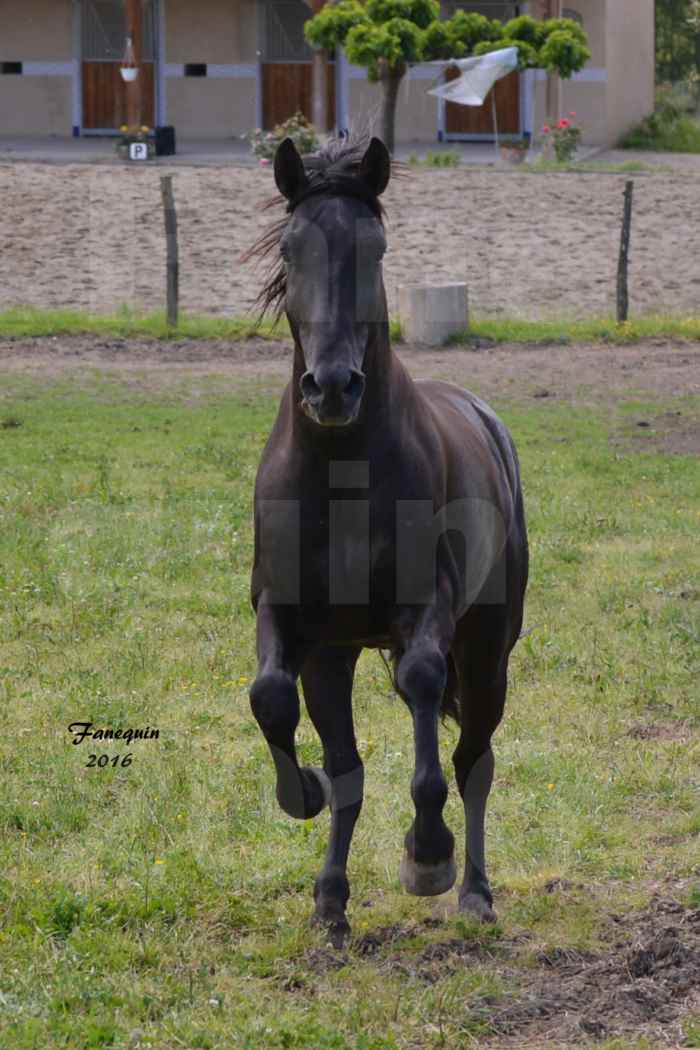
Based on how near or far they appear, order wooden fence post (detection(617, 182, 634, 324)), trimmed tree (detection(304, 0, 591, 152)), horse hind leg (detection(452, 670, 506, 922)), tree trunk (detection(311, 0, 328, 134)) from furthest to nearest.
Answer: tree trunk (detection(311, 0, 328, 134)), trimmed tree (detection(304, 0, 591, 152)), wooden fence post (detection(617, 182, 634, 324)), horse hind leg (detection(452, 670, 506, 922))

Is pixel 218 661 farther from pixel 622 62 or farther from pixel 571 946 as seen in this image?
pixel 622 62

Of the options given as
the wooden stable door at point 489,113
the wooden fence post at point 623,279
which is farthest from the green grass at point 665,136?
the wooden fence post at point 623,279

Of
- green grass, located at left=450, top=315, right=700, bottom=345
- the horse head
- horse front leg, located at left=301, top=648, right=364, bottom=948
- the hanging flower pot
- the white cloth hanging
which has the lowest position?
horse front leg, located at left=301, top=648, right=364, bottom=948

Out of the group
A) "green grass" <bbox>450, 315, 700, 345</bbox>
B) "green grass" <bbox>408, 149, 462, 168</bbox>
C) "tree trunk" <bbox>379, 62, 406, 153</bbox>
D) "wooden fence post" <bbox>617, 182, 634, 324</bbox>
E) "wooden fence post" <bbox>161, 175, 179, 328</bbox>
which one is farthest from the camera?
"tree trunk" <bbox>379, 62, 406, 153</bbox>

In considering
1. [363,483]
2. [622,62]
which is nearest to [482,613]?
[363,483]

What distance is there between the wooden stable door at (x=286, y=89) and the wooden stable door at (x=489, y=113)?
296cm

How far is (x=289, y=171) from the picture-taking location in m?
4.46

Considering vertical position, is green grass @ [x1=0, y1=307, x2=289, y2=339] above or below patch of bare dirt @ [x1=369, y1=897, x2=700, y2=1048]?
above

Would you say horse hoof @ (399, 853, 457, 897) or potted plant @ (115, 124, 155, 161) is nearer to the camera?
horse hoof @ (399, 853, 457, 897)

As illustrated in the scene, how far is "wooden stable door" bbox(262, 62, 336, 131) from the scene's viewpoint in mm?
34656

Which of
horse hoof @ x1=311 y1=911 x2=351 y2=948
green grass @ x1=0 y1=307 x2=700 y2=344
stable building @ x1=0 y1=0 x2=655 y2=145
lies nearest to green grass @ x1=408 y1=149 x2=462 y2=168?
stable building @ x1=0 y1=0 x2=655 y2=145

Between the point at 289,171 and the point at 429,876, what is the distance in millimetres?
1933

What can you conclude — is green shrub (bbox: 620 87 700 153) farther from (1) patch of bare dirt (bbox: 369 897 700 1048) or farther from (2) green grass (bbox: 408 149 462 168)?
(1) patch of bare dirt (bbox: 369 897 700 1048)

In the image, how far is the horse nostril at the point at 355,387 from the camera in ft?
13.4
